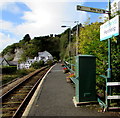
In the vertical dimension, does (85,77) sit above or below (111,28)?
below

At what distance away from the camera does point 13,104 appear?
5773 mm

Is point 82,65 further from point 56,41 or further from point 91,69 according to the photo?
point 56,41

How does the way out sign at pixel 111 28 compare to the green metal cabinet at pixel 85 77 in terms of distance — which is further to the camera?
the green metal cabinet at pixel 85 77

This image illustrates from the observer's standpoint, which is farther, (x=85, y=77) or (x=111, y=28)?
(x=85, y=77)

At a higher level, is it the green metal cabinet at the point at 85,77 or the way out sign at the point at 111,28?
the way out sign at the point at 111,28

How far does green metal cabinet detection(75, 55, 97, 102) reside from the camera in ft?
14.8

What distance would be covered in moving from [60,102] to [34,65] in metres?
35.8

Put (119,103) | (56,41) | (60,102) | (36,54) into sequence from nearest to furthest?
(119,103)
(60,102)
(36,54)
(56,41)

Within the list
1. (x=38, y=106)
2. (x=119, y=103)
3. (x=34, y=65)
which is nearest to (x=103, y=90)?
(x=119, y=103)

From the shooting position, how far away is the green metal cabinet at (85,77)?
4.50 m

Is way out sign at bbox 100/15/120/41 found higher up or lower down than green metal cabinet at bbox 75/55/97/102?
higher up

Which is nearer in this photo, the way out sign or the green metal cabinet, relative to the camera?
the way out sign

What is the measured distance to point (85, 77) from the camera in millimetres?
4527

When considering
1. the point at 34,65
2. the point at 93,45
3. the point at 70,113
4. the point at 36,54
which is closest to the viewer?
A: the point at 70,113
